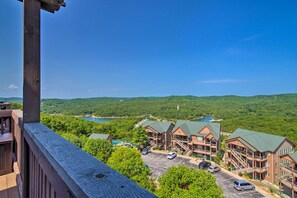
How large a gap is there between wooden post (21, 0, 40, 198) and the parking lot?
1055 cm

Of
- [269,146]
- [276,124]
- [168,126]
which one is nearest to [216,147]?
[269,146]

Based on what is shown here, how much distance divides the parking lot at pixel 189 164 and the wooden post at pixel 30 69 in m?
10.6

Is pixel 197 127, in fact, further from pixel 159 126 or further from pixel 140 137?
pixel 140 137

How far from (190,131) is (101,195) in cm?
1769

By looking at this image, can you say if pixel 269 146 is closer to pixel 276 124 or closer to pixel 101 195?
pixel 276 124

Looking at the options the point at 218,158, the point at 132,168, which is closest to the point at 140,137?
the point at 218,158

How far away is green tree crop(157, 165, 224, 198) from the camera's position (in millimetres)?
6854

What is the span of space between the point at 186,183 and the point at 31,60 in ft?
25.2

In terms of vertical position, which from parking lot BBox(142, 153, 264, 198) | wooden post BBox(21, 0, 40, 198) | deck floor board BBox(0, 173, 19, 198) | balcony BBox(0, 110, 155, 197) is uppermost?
wooden post BBox(21, 0, 40, 198)

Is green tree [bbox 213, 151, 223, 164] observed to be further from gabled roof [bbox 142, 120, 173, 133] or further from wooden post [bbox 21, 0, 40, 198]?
wooden post [bbox 21, 0, 40, 198]

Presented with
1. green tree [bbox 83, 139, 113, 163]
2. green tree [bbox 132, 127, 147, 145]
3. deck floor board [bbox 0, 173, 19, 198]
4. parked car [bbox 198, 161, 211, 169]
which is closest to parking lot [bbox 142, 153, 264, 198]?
parked car [bbox 198, 161, 211, 169]

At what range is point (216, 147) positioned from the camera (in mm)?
15523

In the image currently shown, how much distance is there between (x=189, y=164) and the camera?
45.5 ft

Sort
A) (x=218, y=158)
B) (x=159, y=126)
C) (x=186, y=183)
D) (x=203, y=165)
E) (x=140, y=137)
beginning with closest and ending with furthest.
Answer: (x=186, y=183), (x=203, y=165), (x=218, y=158), (x=140, y=137), (x=159, y=126)
